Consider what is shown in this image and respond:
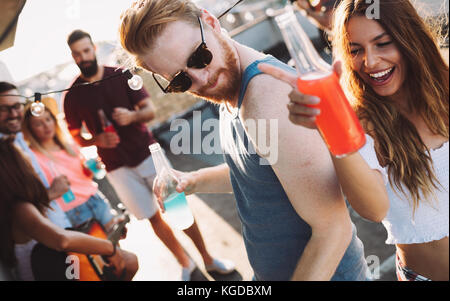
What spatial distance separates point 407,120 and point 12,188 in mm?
2982

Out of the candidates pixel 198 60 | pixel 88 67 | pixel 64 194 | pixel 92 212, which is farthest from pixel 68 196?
pixel 198 60

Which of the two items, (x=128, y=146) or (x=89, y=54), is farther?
(x=128, y=146)

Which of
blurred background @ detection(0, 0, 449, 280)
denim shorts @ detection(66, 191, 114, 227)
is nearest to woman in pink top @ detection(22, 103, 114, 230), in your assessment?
denim shorts @ detection(66, 191, 114, 227)

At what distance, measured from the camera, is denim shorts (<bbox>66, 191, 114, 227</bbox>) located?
10.6 ft

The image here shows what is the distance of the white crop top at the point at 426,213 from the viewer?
1.52 m

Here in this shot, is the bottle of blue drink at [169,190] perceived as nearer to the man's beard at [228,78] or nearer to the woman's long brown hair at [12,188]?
the man's beard at [228,78]

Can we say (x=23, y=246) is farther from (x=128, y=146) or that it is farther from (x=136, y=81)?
(x=136, y=81)

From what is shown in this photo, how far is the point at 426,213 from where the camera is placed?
153cm

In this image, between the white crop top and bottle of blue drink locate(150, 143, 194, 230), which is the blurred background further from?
the white crop top

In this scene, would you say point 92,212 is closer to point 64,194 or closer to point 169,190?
point 64,194

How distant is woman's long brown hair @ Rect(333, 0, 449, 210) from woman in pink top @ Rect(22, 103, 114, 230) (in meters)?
2.77

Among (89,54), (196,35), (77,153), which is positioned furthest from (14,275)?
(196,35)

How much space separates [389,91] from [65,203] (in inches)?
115

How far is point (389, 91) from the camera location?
1.58m
